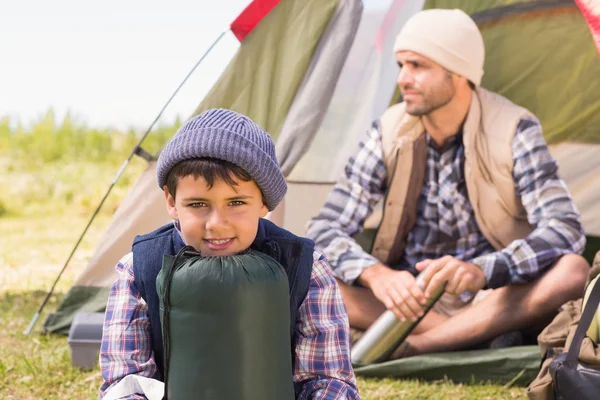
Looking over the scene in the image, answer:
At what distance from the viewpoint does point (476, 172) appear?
133 inches

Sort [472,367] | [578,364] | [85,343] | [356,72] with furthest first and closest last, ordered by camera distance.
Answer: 1. [356,72]
2. [85,343]
3. [472,367]
4. [578,364]

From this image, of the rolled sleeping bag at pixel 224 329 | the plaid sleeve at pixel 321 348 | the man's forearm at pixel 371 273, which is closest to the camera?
the rolled sleeping bag at pixel 224 329

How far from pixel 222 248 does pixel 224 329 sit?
183mm

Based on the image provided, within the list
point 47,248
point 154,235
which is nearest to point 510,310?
point 154,235

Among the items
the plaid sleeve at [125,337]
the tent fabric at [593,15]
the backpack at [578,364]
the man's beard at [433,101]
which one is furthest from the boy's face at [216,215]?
the tent fabric at [593,15]

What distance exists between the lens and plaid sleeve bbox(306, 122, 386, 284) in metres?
3.43

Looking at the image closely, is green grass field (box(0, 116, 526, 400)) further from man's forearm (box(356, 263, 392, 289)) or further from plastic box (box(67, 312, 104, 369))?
man's forearm (box(356, 263, 392, 289))

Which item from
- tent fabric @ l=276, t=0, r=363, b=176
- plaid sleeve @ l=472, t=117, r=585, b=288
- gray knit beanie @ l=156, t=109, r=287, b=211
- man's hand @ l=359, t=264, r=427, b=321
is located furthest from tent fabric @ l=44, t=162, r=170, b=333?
gray knit beanie @ l=156, t=109, r=287, b=211

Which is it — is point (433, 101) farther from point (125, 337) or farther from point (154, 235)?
point (125, 337)

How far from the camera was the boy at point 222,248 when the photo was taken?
1.67m

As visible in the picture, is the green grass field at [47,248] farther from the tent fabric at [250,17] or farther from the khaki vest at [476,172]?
the tent fabric at [250,17]

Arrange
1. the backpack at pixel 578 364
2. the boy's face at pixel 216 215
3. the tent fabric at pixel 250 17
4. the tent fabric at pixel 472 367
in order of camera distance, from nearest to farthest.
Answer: the boy's face at pixel 216 215 < the backpack at pixel 578 364 < the tent fabric at pixel 472 367 < the tent fabric at pixel 250 17

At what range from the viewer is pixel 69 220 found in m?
7.29

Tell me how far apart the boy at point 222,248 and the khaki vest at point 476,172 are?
1.67 meters
